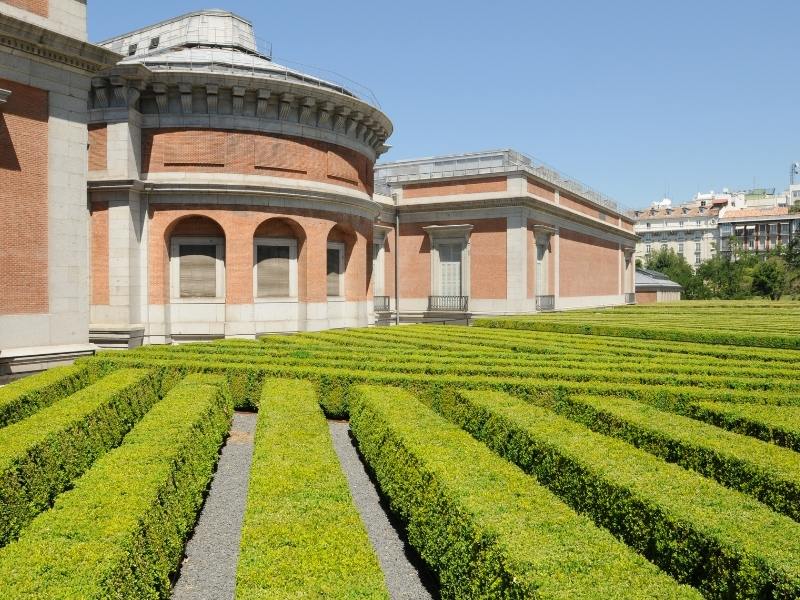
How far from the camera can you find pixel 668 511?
19.9 ft

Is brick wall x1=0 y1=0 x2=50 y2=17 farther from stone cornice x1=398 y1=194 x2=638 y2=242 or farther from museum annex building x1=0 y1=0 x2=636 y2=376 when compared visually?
stone cornice x1=398 y1=194 x2=638 y2=242

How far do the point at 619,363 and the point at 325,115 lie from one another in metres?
15.5

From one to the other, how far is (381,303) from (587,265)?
17291 mm

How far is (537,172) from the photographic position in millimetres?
36625

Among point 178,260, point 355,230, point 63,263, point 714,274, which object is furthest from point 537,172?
point 714,274

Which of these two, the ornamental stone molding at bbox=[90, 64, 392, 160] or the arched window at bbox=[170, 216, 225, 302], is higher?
the ornamental stone molding at bbox=[90, 64, 392, 160]

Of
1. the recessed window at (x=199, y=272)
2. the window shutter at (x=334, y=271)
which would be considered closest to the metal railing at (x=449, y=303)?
the window shutter at (x=334, y=271)

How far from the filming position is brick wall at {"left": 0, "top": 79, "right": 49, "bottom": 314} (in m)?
15.2

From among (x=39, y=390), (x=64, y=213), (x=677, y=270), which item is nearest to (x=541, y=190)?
(x=64, y=213)

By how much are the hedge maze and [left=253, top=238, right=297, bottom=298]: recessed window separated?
1002cm

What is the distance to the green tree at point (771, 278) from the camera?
7581cm

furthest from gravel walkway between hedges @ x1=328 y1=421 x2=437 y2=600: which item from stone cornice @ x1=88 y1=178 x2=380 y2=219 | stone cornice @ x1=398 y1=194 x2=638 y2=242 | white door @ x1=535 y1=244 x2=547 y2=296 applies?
white door @ x1=535 y1=244 x2=547 y2=296

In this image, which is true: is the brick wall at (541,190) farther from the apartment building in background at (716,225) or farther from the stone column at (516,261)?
the apartment building in background at (716,225)

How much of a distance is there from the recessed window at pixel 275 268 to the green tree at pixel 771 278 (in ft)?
226
